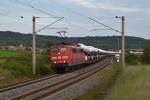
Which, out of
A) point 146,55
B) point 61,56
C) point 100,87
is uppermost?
point 61,56

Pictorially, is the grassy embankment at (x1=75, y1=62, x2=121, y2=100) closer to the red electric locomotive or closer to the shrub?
the red electric locomotive

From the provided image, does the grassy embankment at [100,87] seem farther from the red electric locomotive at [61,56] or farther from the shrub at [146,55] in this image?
the shrub at [146,55]

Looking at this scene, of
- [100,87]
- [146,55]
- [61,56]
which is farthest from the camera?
[146,55]

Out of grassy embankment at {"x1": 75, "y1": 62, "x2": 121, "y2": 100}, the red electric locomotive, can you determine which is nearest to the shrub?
the red electric locomotive

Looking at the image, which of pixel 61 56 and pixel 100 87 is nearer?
pixel 100 87

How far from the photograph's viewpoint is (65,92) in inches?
1116

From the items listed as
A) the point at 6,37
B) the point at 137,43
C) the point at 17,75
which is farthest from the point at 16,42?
the point at 17,75

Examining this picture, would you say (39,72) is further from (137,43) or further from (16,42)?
(137,43)

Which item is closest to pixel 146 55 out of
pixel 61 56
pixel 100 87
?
pixel 61 56

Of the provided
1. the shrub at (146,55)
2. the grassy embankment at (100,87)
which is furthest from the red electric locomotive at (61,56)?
the shrub at (146,55)

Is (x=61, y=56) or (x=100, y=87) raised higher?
(x=61, y=56)

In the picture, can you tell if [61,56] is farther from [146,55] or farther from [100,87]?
[146,55]

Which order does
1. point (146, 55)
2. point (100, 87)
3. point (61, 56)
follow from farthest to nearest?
1. point (146, 55)
2. point (61, 56)
3. point (100, 87)

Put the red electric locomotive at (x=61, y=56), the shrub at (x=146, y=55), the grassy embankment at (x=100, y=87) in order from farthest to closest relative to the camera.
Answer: the shrub at (x=146, y=55) → the red electric locomotive at (x=61, y=56) → the grassy embankment at (x=100, y=87)
